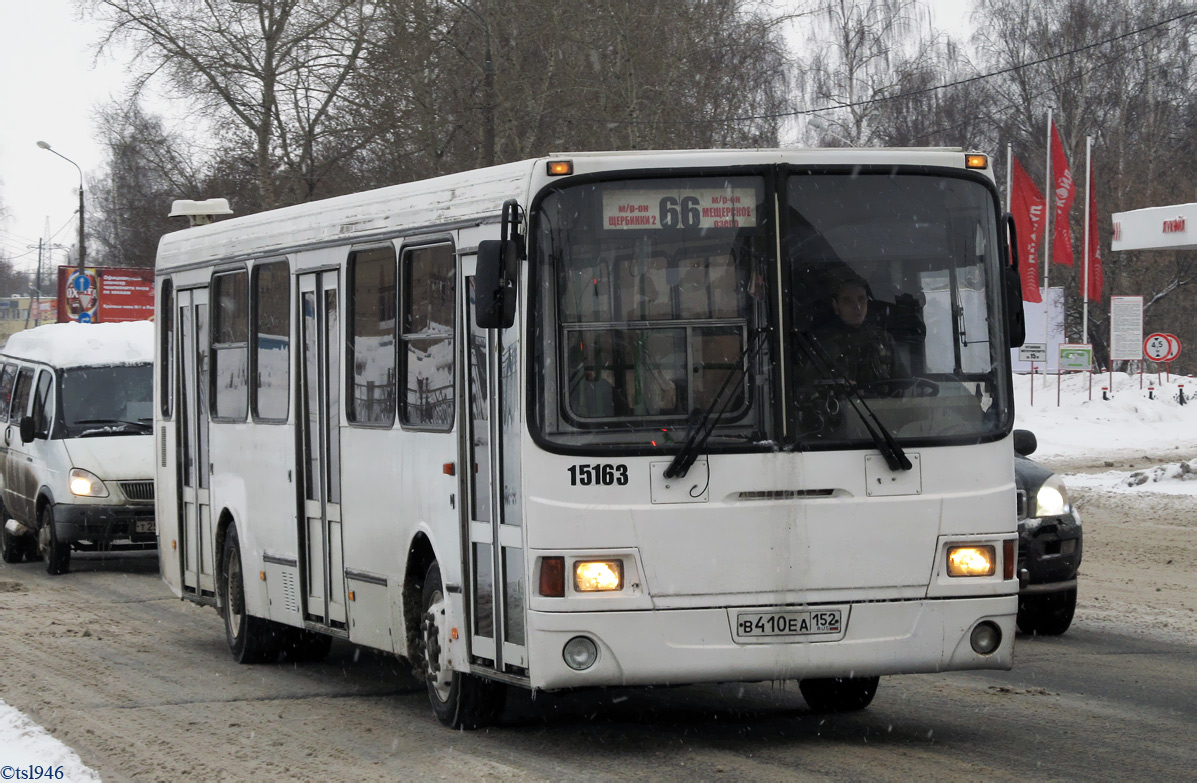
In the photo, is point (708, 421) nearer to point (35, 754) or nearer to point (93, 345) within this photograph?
point (35, 754)

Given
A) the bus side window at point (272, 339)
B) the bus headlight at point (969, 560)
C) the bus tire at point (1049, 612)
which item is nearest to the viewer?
the bus headlight at point (969, 560)

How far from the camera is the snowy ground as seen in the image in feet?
78.4

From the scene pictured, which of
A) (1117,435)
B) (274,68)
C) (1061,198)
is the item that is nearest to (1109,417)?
(1117,435)

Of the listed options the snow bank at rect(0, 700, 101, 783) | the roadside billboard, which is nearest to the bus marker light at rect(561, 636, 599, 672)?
the snow bank at rect(0, 700, 101, 783)

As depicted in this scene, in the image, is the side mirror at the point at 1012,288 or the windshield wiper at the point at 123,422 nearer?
the side mirror at the point at 1012,288

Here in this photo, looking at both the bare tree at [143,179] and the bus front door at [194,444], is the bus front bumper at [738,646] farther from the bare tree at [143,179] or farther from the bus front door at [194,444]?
the bare tree at [143,179]

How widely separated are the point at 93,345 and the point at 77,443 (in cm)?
154

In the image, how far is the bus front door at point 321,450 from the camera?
9.52 metres

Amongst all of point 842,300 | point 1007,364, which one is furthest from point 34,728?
point 1007,364

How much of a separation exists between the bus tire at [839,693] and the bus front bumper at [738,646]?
1199 millimetres

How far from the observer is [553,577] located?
7.04 meters

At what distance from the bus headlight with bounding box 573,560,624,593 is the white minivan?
11031 millimetres

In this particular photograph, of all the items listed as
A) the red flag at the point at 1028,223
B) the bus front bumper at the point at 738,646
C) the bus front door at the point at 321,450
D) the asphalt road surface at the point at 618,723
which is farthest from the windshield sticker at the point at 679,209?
the red flag at the point at 1028,223

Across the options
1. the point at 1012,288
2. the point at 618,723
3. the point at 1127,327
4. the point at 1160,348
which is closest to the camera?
the point at 1012,288
